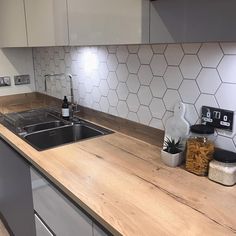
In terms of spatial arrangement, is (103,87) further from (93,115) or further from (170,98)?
(170,98)

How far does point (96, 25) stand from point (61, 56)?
129 centimetres

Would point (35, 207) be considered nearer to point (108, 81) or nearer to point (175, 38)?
point (108, 81)

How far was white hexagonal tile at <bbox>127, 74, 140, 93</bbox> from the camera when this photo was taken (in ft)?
5.54

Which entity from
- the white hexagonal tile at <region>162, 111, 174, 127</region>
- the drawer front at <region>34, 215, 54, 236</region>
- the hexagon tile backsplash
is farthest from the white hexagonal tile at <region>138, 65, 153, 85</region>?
the drawer front at <region>34, 215, 54, 236</region>

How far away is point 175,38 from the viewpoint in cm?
123

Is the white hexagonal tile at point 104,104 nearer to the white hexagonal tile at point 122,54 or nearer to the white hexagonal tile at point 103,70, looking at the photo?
the white hexagonal tile at point 103,70

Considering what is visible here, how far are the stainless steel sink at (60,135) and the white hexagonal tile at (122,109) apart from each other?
18 cm

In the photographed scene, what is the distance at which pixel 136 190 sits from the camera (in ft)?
3.74

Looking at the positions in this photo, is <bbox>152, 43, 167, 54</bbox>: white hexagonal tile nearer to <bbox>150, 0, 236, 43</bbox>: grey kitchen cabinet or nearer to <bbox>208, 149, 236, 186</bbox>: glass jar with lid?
<bbox>150, 0, 236, 43</bbox>: grey kitchen cabinet

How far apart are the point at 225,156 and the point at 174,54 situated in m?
0.57

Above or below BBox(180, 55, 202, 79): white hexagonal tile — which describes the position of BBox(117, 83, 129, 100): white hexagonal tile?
below

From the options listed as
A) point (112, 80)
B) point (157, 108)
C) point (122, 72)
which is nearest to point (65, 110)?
point (112, 80)

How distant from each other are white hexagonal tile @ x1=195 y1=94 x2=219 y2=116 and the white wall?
211 cm

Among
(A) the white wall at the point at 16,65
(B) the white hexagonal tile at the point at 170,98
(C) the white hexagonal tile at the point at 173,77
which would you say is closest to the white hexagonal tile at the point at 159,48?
(C) the white hexagonal tile at the point at 173,77
